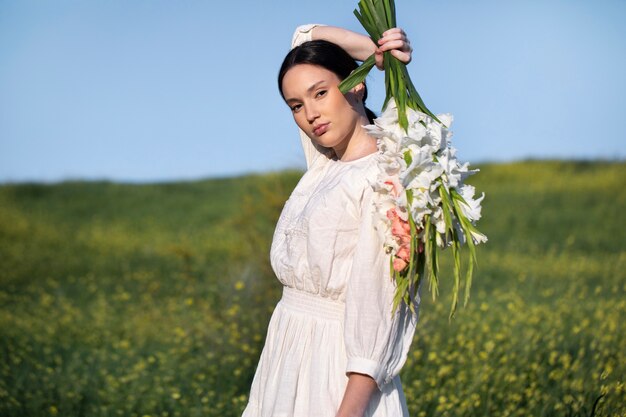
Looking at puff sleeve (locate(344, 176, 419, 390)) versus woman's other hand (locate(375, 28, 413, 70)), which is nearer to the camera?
puff sleeve (locate(344, 176, 419, 390))

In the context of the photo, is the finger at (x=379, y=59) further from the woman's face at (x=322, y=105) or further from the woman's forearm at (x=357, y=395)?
the woman's forearm at (x=357, y=395)

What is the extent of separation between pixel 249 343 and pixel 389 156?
4211mm

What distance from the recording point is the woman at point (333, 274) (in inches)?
97.5

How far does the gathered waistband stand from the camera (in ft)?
8.63

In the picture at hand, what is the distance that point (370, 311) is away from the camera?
246 centimetres

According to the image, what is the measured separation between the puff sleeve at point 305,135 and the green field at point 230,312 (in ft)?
5.22

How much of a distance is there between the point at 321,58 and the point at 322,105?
0.52ft

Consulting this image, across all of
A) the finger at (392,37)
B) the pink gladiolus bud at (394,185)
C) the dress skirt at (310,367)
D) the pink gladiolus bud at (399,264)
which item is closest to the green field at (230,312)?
the dress skirt at (310,367)

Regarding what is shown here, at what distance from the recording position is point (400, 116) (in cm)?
249

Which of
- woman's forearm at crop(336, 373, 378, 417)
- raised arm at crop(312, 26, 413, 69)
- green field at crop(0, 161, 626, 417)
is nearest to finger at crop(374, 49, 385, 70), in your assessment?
raised arm at crop(312, 26, 413, 69)

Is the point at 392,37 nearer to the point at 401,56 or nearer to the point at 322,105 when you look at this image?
the point at 401,56

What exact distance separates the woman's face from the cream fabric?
0.11m

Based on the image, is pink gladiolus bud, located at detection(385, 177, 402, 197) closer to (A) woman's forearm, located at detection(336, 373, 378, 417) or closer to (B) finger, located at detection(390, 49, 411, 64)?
(B) finger, located at detection(390, 49, 411, 64)

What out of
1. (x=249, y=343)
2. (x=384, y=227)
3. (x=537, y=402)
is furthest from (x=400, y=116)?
(x=249, y=343)
